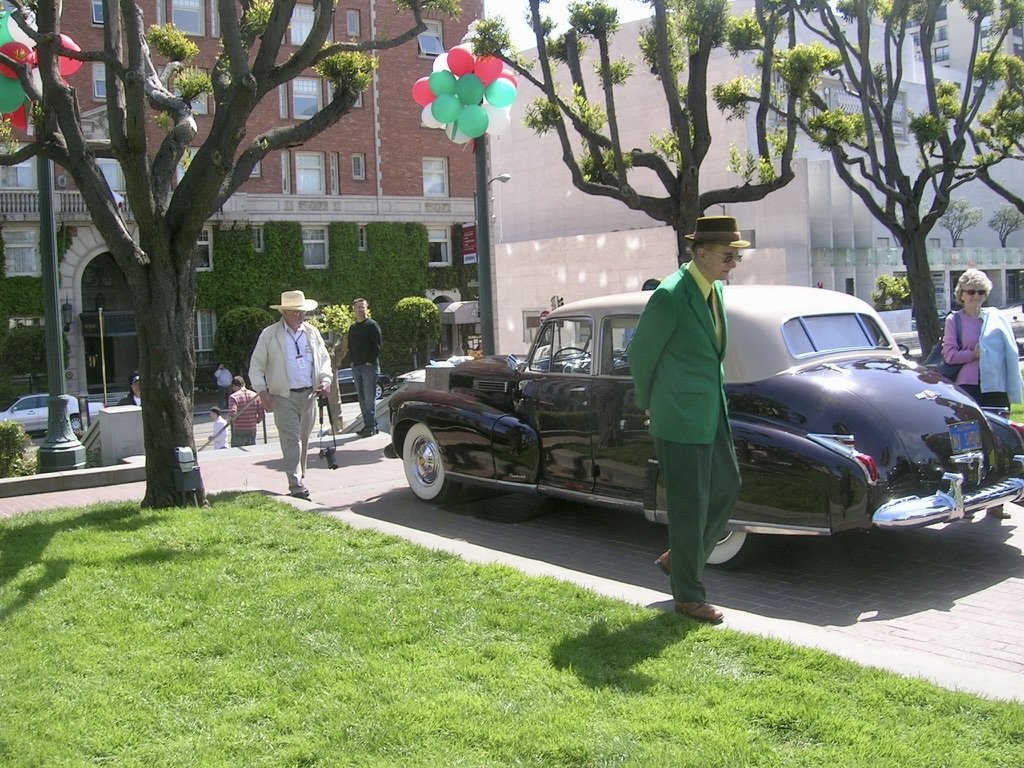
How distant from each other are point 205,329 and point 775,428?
120ft

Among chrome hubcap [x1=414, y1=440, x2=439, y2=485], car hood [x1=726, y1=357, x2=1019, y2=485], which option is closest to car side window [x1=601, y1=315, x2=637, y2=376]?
car hood [x1=726, y1=357, x2=1019, y2=485]

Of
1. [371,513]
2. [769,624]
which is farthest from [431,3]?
[769,624]

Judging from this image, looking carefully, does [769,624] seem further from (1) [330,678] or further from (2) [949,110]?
(2) [949,110]

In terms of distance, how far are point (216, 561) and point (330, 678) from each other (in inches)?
91.0

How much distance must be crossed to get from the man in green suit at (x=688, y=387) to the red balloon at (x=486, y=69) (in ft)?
24.5

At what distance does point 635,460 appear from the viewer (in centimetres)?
696

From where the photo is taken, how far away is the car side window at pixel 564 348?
7.64 metres

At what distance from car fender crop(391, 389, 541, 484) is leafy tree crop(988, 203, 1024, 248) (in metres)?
55.7

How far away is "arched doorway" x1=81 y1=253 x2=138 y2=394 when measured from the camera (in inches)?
1486

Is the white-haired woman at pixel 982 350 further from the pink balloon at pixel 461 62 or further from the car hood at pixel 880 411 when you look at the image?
the pink balloon at pixel 461 62

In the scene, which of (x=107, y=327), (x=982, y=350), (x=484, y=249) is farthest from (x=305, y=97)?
(x=982, y=350)

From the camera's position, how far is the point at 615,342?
740 cm

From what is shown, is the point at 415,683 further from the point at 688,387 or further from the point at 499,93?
the point at 499,93

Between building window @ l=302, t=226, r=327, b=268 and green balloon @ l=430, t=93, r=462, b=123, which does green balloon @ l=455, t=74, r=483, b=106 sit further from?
building window @ l=302, t=226, r=327, b=268
